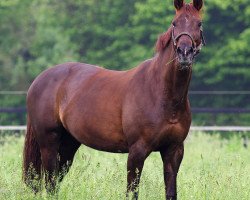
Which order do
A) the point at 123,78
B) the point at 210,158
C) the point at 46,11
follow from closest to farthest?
the point at 123,78 → the point at 210,158 → the point at 46,11

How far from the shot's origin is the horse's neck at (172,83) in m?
7.50

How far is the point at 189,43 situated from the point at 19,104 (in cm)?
2985

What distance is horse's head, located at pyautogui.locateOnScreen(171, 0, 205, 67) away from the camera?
276 inches

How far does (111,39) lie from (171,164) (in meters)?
33.2

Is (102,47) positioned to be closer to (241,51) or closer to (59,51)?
(59,51)

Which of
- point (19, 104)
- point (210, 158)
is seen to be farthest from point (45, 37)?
point (210, 158)

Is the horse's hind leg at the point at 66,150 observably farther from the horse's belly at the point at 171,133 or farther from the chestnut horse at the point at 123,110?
the horse's belly at the point at 171,133

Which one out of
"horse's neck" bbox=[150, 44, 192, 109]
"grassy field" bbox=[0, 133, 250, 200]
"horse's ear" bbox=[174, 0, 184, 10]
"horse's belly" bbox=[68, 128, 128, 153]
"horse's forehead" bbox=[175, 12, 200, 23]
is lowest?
"grassy field" bbox=[0, 133, 250, 200]

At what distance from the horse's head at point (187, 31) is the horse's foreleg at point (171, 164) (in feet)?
3.11

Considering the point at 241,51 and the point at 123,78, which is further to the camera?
the point at 241,51

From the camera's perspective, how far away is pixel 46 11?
41.1 metres

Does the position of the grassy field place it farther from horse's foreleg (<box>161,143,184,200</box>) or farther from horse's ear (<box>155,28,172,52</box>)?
horse's ear (<box>155,28,172,52</box>)

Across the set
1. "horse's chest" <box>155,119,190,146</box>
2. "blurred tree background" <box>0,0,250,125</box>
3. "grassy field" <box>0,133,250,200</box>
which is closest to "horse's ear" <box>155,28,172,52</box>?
"horse's chest" <box>155,119,190,146</box>

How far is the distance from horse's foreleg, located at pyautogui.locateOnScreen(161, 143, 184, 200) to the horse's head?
95cm
